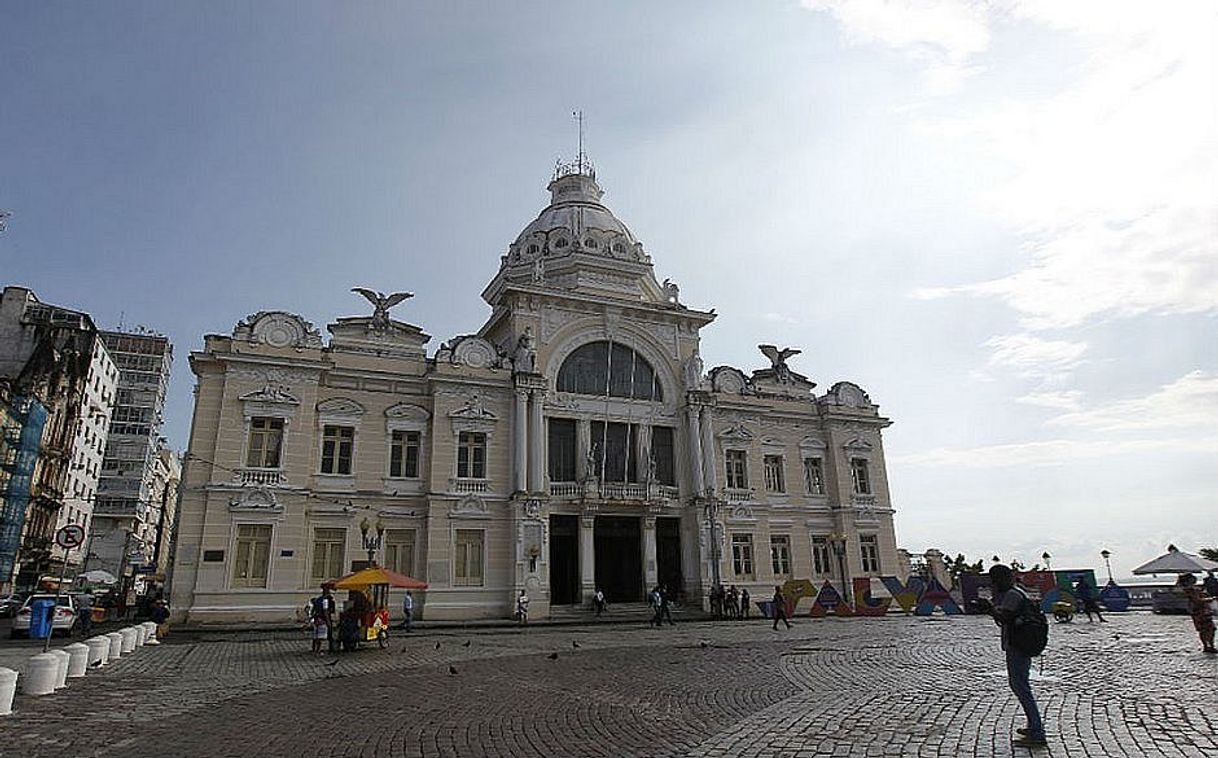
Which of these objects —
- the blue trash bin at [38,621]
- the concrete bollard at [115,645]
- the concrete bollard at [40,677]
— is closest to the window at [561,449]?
the blue trash bin at [38,621]

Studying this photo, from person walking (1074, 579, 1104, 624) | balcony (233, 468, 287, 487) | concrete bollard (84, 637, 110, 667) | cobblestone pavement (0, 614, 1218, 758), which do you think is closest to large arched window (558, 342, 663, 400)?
balcony (233, 468, 287, 487)

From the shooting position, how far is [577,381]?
35750mm

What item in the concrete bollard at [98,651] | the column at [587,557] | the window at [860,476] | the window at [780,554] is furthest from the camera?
the window at [860,476]

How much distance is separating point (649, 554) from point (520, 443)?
7931 mm

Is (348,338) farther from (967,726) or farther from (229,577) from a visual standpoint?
(967,726)

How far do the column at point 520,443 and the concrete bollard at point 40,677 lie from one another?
21.1 m

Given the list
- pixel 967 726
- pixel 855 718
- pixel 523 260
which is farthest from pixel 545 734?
pixel 523 260

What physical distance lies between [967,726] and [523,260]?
37064mm

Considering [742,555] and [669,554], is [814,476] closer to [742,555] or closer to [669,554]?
[742,555]

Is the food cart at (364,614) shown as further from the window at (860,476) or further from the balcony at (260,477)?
the window at (860,476)

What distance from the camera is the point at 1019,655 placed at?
7449mm

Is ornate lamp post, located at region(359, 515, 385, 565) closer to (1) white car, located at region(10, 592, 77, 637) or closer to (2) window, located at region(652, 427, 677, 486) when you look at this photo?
(1) white car, located at region(10, 592, 77, 637)

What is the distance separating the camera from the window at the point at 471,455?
1273 inches

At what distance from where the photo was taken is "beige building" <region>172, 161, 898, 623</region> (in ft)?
94.4
